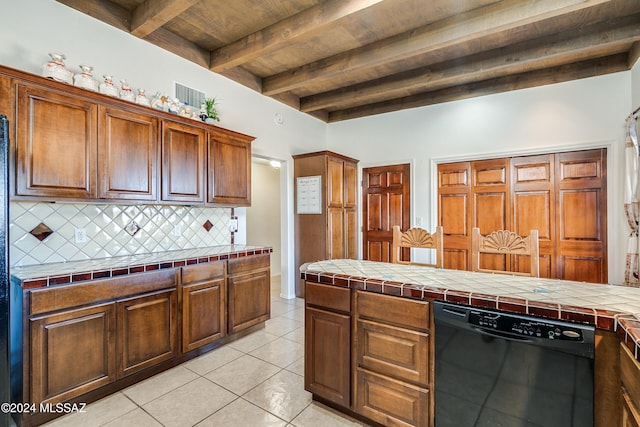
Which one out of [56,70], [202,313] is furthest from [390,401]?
[56,70]

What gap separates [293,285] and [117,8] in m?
3.86

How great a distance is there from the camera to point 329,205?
4.42 meters

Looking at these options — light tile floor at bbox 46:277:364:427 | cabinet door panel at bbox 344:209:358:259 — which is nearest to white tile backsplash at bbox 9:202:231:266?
light tile floor at bbox 46:277:364:427

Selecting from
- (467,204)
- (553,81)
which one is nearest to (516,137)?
(553,81)

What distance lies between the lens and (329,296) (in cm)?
186

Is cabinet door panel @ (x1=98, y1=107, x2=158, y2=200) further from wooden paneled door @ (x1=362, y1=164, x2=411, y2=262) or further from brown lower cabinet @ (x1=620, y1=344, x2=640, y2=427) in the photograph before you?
wooden paneled door @ (x1=362, y1=164, x2=411, y2=262)

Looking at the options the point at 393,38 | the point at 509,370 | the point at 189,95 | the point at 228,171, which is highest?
the point at 393,38

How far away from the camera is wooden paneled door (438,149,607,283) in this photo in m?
3.49

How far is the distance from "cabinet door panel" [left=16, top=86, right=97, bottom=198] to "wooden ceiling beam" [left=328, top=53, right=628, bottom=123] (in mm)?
3963

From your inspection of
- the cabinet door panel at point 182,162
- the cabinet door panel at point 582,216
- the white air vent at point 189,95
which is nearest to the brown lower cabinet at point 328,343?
the cabinet door panel at point 182,162

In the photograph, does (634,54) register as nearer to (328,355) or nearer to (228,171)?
(328,355)

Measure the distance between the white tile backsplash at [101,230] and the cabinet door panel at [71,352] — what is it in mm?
669

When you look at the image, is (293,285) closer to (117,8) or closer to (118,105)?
(118,105)

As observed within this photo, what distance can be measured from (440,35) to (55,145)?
332 centimetres
